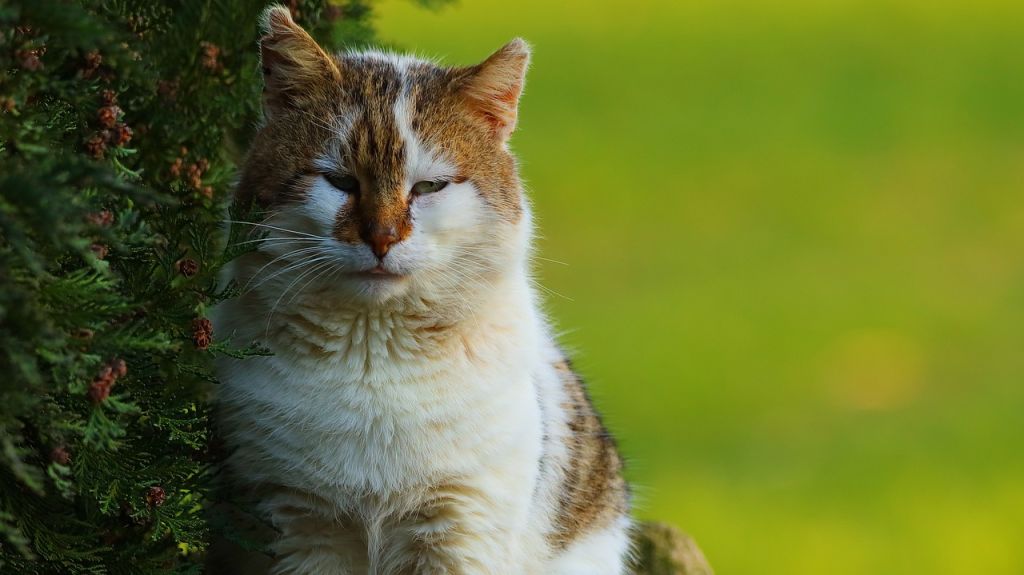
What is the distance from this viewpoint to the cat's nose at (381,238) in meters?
2.79

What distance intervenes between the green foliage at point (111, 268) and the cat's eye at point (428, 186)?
49cm

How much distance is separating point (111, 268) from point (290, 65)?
73cm

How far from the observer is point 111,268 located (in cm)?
273

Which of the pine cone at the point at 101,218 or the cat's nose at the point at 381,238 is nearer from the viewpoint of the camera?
the pine cone at the point at 101,218

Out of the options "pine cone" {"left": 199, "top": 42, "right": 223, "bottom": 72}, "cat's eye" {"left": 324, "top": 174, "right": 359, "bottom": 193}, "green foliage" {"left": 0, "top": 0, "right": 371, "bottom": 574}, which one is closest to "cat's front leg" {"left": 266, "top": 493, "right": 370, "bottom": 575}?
"green foliage" {"left": 0, "top": 0, "right": 371, "bottom": 574}

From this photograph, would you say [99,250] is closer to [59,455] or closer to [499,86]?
[59,455]

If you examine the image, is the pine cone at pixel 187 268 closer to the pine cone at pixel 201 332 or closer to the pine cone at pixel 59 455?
the pine cone at pixel 201 332

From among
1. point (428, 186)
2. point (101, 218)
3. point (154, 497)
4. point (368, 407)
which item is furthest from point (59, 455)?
point (428, 186)

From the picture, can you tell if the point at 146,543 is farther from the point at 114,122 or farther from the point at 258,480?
the point at 114,122

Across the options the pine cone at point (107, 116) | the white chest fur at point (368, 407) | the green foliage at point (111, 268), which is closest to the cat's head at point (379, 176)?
the white chest fur at point (368, 407)

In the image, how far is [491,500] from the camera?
3045 millimetres

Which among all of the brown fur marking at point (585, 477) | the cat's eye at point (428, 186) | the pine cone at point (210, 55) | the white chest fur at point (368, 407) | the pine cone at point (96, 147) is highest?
the pine cone at point (210, 55)

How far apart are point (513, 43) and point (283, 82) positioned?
0.62 m

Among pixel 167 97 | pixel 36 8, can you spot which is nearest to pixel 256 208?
pixel 167 97
